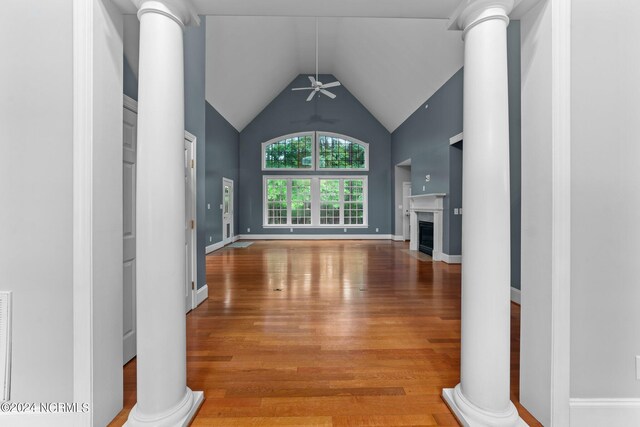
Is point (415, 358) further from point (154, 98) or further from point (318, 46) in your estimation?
point (318, 46)

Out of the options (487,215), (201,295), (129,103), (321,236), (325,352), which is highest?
(129,103)

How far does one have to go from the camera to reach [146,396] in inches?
51.0

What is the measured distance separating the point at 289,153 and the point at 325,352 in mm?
8175

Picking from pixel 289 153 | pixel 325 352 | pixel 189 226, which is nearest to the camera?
pixel 325 352

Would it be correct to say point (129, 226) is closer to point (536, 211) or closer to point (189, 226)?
point (189, 226)

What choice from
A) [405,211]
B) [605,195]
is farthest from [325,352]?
[405,211]

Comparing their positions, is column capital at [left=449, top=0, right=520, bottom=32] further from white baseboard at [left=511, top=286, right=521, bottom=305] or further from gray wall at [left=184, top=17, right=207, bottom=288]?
white baseboard at [left=511, top=286, right=521, bottom=305]

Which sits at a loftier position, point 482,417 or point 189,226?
point 189,226

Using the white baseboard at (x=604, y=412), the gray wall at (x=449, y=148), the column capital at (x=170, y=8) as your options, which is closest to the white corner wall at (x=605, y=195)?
the white baseboard at (x=604, y=412)

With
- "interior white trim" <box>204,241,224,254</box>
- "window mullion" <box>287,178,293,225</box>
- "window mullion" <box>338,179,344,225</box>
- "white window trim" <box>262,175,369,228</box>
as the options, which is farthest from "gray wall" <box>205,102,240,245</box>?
"window mullion" <box>338,179,344,225</box>

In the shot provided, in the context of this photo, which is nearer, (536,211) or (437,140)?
(536,211)

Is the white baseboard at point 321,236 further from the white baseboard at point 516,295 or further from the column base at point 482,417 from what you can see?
the column base at point 482,417

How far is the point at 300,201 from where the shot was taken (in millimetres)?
9812

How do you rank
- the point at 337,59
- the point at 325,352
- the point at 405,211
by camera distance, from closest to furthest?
the point at 325,352 < the point at 337,59 < the point at 405,211
